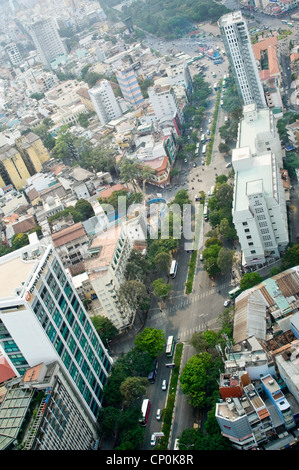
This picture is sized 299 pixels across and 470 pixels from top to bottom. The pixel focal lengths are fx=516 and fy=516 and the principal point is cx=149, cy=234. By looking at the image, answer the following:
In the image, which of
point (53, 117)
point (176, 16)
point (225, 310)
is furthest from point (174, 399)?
point (176, 16)

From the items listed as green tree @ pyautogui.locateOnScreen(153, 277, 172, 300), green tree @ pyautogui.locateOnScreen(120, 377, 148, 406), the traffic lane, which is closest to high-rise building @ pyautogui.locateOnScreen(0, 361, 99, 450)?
green tree @ pyautogui.locateOnScreen(120, 377, 148, 406)

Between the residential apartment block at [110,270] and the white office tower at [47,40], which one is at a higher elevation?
the white office tower at [47,40]

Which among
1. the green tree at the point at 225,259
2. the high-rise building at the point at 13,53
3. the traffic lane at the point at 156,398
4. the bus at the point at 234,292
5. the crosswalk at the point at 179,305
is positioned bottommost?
the traffic lane at the point at 156,398

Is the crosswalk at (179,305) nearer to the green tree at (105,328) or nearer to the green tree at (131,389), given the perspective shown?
the green tree at (105,328)

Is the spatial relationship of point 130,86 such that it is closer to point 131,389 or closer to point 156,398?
point 156,398

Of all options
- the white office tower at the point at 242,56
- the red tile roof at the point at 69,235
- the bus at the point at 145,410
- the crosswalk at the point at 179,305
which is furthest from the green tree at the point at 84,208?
the bus at the point at 145,410

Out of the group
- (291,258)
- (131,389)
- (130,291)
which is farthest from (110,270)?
(291,258)

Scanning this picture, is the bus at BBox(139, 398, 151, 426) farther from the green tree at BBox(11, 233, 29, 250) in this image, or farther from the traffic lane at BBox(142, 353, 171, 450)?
the green tree at BBox(11, 233, 29, 250)
